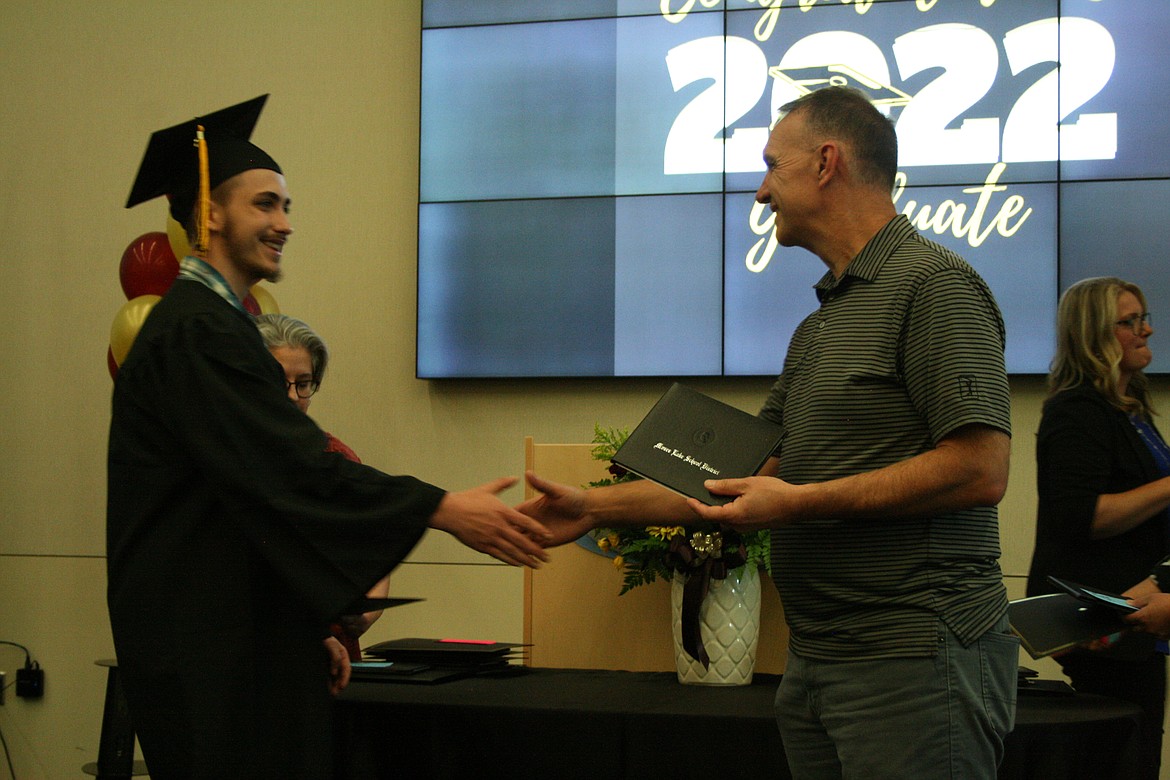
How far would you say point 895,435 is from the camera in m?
1.54

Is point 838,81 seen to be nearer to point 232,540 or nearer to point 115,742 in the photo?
point 232,540

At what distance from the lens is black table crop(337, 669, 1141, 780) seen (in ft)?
6.08

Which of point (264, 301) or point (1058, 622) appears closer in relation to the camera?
point (1058, 622)

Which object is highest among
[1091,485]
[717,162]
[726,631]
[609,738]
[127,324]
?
[717,162]

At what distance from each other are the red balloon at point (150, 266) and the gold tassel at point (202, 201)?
1.91 m

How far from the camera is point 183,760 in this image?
1.61 meters

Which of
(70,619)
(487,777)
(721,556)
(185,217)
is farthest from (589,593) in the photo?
(70,619)

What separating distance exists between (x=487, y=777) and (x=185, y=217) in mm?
1098

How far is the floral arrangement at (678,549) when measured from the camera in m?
2.15

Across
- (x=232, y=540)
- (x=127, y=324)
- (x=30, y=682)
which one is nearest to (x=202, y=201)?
(x=232, y=540)

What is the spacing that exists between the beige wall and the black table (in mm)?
2197

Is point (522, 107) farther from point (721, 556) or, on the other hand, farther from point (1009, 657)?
point (1009, 657)

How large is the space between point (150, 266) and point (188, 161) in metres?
1.92

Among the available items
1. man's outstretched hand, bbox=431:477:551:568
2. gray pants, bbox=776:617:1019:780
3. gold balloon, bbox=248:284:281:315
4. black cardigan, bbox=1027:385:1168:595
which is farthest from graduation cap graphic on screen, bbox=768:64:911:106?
gray pants, bbox=776:617:1019:780
